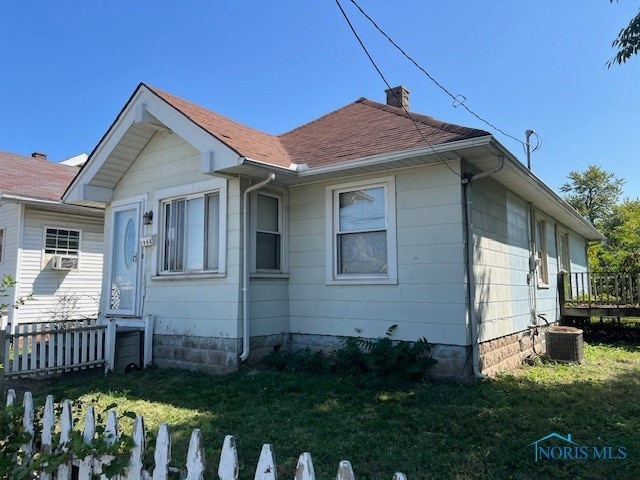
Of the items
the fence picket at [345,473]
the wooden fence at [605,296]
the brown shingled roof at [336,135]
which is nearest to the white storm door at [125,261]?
the brown shingled roof at [336,135]

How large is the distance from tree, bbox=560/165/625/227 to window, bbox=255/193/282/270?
137 ft

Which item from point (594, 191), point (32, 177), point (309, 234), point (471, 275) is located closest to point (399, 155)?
point (471, 275)

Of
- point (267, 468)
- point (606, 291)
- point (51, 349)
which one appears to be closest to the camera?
point (267, 468)

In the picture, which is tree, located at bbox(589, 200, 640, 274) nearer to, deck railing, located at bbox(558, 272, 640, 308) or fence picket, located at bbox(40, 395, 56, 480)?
deck railing, located at bbox(558, 272, 640, 308)

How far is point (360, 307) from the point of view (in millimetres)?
7180

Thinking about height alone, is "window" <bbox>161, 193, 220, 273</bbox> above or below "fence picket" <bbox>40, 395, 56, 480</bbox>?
above

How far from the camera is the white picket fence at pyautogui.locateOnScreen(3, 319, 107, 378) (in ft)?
21.2

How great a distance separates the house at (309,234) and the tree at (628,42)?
1.63 metres

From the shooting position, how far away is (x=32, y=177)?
13555mm

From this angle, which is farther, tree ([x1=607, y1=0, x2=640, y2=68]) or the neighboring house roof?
the neighboring house roof

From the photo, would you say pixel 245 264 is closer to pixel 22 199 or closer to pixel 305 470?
pixel 305 470

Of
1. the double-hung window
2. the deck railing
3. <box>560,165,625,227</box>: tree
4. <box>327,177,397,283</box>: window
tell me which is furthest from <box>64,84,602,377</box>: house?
<box>560,165,625,227</box>: tree

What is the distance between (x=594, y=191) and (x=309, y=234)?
145 ft

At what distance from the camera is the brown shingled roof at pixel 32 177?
11.9 metres
